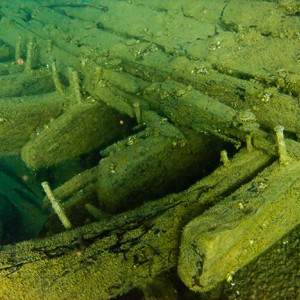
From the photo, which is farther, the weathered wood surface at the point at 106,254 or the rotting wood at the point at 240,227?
the weathered wood surface at the point at 106,254

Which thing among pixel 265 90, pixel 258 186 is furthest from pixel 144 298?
pixel 265 90

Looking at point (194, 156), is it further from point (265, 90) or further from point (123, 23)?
point (123, 23)

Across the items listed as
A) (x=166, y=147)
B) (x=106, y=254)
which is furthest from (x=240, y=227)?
(x=166, y=147)

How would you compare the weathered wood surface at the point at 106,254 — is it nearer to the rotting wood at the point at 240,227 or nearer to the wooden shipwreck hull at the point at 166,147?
the wooden shipwreck hull at the point at 166,147

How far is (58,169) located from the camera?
6570 millimetres

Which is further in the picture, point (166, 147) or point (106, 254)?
point (166, 147)

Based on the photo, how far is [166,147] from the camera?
4098 mm

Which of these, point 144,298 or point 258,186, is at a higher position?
point 258,186

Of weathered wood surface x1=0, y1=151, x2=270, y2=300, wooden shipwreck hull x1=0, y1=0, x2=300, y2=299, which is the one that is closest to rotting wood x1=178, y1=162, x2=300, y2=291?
wooden shipwreck hull x1=0, y1=0, x2=300, y2=299

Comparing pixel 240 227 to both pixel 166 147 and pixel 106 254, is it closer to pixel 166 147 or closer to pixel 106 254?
pixel 106 254

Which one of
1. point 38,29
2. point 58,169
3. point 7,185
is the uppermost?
point 38,29

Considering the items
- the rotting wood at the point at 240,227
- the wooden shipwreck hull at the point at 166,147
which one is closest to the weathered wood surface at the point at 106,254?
the wooden shipwreck hull at the point at 166,147

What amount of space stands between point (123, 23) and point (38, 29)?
2.40m

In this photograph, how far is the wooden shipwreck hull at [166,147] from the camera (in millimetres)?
2670
